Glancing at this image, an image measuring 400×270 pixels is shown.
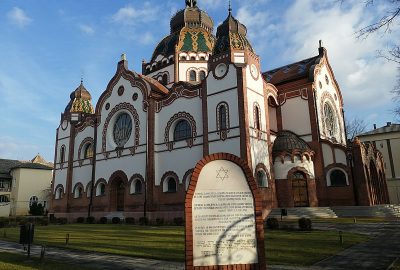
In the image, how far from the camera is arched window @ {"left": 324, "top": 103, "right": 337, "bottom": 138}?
1289 inches

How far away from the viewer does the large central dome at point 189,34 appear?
129 feet

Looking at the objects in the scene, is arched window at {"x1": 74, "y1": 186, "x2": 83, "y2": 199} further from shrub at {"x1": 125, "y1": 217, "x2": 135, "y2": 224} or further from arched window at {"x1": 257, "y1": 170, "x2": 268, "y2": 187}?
arched window at {"x1": 257, "y1": 170, "x2": 268, "y2": 187}

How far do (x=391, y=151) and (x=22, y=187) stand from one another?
5721cm

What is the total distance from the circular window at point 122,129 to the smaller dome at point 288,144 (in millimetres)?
14045

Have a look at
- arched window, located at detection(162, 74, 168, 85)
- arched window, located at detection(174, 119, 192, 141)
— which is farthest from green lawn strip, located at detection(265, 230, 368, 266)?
arched window, located at detection(162, 74, 168, 85)

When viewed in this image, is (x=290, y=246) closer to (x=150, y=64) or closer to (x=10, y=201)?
(x=150, y=64)

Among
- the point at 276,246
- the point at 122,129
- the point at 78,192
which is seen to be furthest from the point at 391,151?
the point at 276,246

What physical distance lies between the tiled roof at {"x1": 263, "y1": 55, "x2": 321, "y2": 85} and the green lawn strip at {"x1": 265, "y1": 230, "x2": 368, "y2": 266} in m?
18.5

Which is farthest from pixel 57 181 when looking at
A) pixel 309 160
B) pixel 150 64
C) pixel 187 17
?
pixel 309 160

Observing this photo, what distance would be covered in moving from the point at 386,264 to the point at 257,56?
2216 centimetres

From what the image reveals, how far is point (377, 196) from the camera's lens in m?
A: 31.8

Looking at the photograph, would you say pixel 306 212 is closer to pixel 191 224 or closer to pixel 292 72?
pixel 292 72

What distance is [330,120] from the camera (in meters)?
34.0

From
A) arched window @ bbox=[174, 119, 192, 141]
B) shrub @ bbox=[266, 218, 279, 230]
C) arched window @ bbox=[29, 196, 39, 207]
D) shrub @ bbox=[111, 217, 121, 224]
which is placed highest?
arched window @ bbox=[174, 119, 192, 141]
